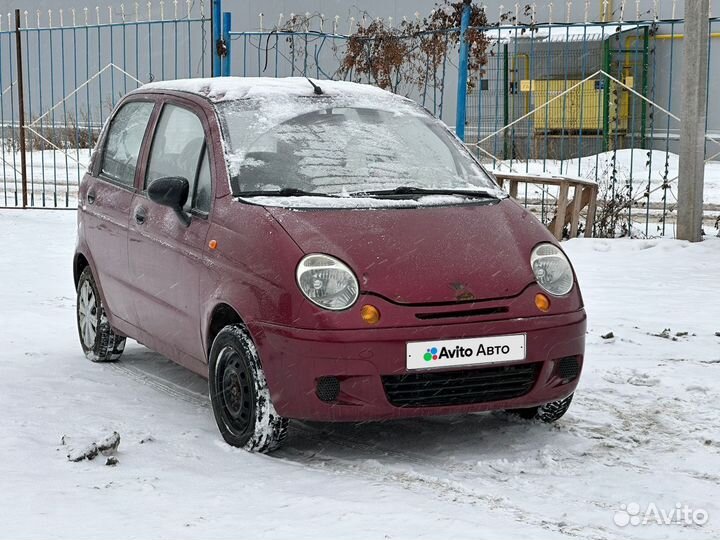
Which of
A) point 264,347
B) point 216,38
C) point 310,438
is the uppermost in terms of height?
point 216,38

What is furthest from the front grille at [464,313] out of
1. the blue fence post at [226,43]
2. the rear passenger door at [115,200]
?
the blue fence post at [226,43]

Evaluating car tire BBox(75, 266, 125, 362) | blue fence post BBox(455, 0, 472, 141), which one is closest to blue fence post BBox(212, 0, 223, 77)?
blue fence post BBox(455, 0, 472, 141)

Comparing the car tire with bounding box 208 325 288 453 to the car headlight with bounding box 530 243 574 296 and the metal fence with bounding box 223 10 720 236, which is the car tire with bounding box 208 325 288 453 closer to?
the car headlight with bounding box 530 243 574 296

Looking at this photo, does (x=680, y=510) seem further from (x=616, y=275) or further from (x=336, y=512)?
(x=616, y=275)

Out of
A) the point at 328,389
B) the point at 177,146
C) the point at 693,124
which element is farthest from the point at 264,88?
the point at 693,124

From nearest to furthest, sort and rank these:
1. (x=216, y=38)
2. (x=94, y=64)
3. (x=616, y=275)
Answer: (x=616, y=275) < (x=216, y=38) < (x=94, y=64)

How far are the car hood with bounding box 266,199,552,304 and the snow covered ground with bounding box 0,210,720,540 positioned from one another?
0.72 m

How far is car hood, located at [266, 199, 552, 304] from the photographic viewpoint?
4660 mm

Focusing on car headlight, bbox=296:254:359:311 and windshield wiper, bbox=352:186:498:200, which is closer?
car headlight, bbox=296:254:359:311

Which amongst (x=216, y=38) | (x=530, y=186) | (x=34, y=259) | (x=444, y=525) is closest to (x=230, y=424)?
(x=444, y=525)

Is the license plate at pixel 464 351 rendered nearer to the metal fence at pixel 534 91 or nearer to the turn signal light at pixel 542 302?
the turn signal light at pixel 542 302

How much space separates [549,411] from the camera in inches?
210

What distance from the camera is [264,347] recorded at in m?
4.70

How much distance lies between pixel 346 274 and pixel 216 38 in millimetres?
9501
